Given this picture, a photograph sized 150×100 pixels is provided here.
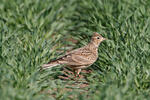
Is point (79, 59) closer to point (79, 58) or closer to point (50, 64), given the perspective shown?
point (79, 58)

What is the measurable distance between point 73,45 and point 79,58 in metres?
1.88

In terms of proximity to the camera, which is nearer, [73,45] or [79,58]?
[79,58]

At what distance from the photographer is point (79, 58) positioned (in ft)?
23.6

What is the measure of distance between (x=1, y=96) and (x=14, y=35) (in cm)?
305

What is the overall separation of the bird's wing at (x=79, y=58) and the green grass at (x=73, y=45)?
204 millimetres

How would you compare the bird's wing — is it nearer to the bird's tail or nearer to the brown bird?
the brown bird

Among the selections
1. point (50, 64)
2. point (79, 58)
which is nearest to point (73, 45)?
point (79, 58)

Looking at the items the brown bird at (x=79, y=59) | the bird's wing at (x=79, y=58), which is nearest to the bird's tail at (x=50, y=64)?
the brown bird at (x=79, y=59)

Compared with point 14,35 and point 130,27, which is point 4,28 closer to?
point 14,35

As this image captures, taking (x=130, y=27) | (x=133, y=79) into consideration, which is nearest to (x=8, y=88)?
(x=133, y=79)

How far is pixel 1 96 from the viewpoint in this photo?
5.09 metres

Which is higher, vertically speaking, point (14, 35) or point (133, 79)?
point (14, 35)

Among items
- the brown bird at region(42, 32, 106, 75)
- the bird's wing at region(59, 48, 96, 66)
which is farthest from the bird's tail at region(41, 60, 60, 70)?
the bird's wing at region(59, 48, 96, 66)

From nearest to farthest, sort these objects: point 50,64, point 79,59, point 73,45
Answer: point 50,64 < point 79,59 < point 73,45
